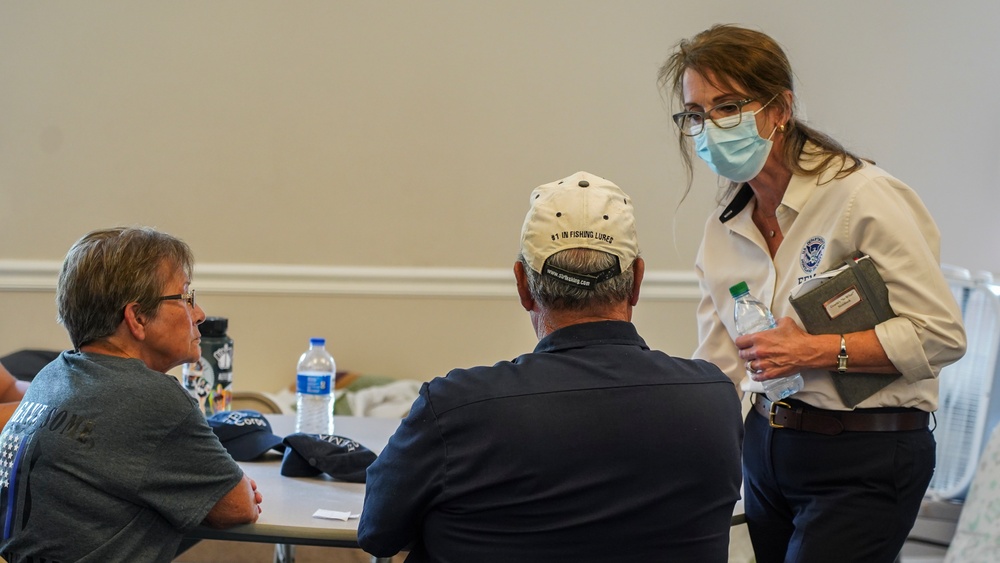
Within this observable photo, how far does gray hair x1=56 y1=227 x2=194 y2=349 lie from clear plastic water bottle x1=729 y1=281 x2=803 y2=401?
1.12 metres

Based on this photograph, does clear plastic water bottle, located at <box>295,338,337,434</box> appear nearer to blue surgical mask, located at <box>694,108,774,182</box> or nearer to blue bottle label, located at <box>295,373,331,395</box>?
blue bottle label, located at <box>295,373,331,395</box>

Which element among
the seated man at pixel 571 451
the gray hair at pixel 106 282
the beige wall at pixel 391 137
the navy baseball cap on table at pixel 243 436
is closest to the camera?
the seated man at pixel 571 451

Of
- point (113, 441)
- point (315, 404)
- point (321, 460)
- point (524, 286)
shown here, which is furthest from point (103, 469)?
point (315, 404)

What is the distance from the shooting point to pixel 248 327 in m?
3.53

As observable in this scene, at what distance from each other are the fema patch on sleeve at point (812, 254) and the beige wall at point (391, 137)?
1.84 metres

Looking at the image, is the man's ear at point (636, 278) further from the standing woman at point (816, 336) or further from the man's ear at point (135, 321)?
the man's ear at point (135, 321)

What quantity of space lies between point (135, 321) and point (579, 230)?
816 mm

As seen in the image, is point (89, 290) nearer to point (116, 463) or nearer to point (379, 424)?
point (116, 463)

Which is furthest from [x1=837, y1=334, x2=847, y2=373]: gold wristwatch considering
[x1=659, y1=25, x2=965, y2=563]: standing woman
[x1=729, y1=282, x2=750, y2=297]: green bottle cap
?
[x1=729, y1=282, x2=750, y2=297]: green bottle cap

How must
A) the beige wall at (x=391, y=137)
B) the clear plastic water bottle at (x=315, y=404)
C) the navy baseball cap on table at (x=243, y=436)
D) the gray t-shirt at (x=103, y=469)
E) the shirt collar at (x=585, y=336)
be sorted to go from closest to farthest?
the shirt collar at (x=585, y=336)
the gray t-shirt at (x=103, y=469)
the navy baseball cap on table at (x=243, y=436)
the clear plastic water bottle at (x=315, y=404)
the beige wall at (x=391, y=137)

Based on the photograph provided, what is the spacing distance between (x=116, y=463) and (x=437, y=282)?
213cm

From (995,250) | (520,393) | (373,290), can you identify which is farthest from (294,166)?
(995,250)

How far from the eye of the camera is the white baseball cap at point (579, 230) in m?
1.41

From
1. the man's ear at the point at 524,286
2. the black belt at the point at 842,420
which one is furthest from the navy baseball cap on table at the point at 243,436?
the black belt at the point at 842,420
